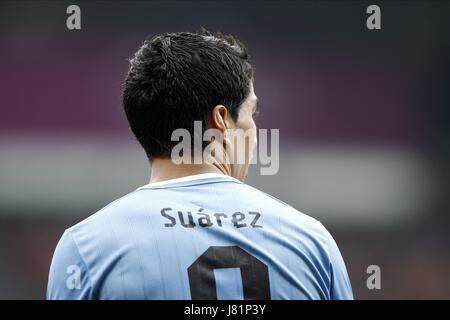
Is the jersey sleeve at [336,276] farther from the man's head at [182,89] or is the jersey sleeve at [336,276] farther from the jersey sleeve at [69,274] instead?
the jersey sleeve at [69,274]

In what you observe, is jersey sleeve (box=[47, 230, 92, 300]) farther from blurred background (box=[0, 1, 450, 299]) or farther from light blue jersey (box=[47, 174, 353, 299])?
blurred background (box=[0, 1, 450, 299])

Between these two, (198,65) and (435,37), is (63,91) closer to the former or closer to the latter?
(435,37)

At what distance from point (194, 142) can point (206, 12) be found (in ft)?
12.7

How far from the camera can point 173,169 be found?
1.24m

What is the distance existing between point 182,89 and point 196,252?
0.33m

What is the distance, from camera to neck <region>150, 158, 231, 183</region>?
1233 mm

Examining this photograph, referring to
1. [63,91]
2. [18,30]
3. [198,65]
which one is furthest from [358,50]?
[198,65]

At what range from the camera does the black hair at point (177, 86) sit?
1255 millimetres

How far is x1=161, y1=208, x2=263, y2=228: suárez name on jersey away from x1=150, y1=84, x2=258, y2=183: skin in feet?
0.38

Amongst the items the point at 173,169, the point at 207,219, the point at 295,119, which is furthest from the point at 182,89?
the point at 295,119

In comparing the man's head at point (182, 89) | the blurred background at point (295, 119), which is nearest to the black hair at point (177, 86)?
the man's head at point (182, 89)

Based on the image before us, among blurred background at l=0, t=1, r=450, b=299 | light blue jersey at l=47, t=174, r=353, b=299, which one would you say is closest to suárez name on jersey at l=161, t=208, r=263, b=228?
light blue jersey at l=47, t=174, r=353, b=299

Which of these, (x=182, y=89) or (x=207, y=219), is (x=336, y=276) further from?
(x=182, y=89)
